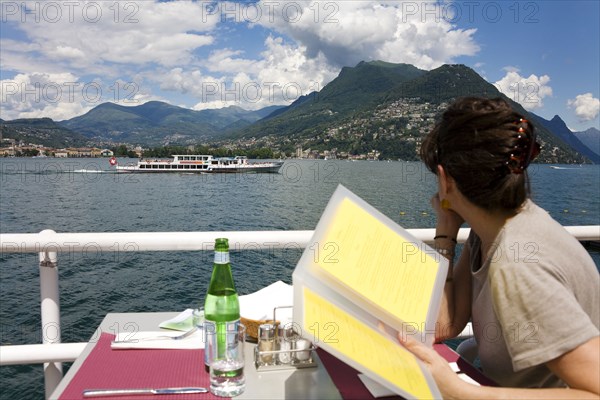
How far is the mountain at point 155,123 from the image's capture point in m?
96.9

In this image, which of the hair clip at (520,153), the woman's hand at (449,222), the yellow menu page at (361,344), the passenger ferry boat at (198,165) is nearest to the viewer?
the yellow menu page at (361,344)

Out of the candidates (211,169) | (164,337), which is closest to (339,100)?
(211,169)

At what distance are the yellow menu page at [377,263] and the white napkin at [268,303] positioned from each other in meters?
0.34

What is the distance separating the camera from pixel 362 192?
165 ft

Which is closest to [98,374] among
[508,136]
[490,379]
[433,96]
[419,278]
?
[419,278]

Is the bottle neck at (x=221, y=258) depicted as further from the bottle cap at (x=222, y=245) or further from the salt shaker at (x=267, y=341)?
the salt shaker at (x=267, y=341)

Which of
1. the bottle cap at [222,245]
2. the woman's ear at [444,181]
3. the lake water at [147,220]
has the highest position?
the woman's ear at [444,181]

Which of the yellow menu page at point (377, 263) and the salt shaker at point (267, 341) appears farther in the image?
the salt shaker at point (267, 341)

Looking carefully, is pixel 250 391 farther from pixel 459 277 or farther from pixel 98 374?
pixel 459 277

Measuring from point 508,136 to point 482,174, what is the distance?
10 centimetres

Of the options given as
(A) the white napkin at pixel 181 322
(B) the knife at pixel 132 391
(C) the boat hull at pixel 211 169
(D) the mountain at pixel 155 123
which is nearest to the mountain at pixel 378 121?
(C) the boat hull at pixel 211 169

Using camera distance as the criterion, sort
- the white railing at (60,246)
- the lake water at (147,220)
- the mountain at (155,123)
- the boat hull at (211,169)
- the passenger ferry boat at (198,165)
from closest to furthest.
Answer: the white railing at (60,246) < the lake water at (147,220) < the passenger ferry boat at (198,165) < the boat hull at (211,169) < the mountain at (155,123)

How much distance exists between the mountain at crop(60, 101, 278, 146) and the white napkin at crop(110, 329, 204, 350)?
84644mm

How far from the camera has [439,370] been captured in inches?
38.0
